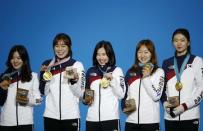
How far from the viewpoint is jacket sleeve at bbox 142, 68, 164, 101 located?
11.5 feet

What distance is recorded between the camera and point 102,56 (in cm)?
372

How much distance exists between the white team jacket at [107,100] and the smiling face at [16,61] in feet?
2.65

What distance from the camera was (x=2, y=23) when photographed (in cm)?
527

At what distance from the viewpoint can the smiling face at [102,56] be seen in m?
3.72

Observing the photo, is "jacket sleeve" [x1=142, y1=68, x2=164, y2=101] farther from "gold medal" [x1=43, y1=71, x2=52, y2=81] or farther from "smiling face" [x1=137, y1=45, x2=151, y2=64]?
"gold medal" [x1=43, y1=71, x2=52, y2=81]

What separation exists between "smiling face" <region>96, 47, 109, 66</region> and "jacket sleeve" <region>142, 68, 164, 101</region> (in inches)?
18.3

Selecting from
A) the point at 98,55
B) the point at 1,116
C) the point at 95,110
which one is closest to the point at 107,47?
the point at 98,55

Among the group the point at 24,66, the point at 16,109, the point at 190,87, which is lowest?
the point at 16,109

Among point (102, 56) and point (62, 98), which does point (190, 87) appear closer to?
point (102, 56)

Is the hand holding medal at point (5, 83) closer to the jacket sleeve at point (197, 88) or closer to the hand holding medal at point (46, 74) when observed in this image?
the hand holding medal at point (46, 74)

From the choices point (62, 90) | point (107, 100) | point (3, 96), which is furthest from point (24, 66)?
point (107, 100)

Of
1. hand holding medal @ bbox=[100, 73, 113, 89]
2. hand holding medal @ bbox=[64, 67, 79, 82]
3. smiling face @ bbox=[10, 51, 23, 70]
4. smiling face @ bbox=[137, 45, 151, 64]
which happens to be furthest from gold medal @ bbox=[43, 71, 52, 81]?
smiling face @ bbox=[137, 45, 151, 64]

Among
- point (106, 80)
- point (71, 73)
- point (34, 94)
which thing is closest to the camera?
point (71, 73)

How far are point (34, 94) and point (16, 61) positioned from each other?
400 millimetres
